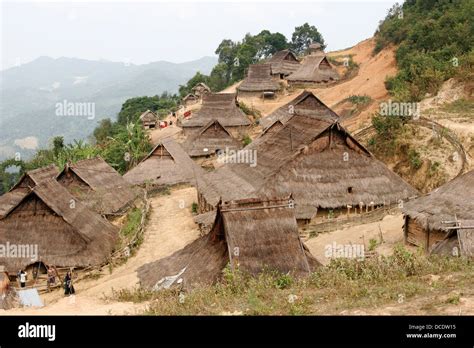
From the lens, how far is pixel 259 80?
5772cm

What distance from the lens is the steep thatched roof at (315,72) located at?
56531mm

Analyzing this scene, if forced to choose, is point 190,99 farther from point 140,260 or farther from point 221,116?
point 140,260

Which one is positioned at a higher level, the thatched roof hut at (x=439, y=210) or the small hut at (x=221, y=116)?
the small hut at (x=221, y=116)

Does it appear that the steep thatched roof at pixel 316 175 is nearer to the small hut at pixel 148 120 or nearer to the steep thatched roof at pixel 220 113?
the steep thatched roof at pixel 220 113

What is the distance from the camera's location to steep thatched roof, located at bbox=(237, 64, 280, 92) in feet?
186

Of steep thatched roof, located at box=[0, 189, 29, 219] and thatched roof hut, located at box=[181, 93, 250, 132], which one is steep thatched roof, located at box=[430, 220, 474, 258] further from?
thatched roof hut, located at box=[181, 93, 250, 132]

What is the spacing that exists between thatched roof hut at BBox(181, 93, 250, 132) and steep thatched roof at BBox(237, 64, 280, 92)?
35.1 feet

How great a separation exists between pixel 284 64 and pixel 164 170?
33342mm

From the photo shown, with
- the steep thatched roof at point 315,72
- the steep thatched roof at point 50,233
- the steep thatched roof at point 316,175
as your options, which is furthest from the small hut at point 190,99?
the steep thatched roof at point 50,233

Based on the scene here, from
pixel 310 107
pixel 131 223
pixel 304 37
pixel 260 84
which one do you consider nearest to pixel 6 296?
pixel 131 223

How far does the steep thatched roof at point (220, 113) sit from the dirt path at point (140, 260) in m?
14.2

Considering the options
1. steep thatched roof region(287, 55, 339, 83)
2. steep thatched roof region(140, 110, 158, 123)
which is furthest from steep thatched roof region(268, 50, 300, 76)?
steep thatched roof region(140, 110, 158, 123)
